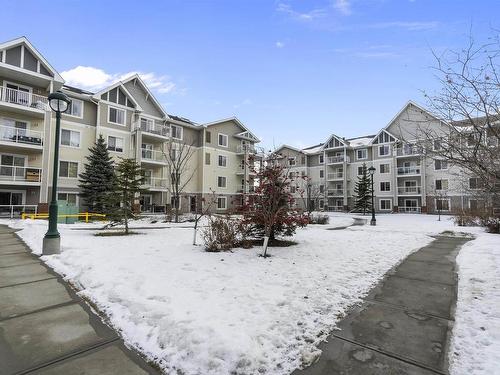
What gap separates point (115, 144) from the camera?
101ft

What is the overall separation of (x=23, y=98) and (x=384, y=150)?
4710 centimetres

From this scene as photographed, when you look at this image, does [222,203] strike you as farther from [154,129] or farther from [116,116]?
[116,116]

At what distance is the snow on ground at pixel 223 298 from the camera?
A: 131 inches

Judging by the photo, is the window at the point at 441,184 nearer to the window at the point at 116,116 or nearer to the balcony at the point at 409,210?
the balcony at the point at 409,210

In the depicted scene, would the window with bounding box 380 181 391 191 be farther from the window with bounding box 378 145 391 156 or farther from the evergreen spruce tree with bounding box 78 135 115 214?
the evergreen spruce tree with bounding box 78 135 115 214

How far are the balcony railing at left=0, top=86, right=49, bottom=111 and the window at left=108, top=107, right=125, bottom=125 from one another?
607cm

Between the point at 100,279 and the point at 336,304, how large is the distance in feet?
15.0

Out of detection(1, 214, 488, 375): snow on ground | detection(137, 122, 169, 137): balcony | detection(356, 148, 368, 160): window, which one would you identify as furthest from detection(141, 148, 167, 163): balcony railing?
detection(356, 148, 368, 160): window

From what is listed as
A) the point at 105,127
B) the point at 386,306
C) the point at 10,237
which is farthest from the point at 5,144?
the point at 386,306

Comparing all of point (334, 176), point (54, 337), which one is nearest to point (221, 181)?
point (334, 176)

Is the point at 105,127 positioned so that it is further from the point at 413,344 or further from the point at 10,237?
the point at 413,344

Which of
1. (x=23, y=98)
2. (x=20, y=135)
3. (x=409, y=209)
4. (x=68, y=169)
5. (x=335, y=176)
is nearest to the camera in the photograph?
(x=20, y=135)

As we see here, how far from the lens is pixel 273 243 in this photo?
10.8 metres

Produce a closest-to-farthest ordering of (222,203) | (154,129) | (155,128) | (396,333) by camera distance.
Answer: (396,333)
(154,129)
(155,128)
(222,203)
